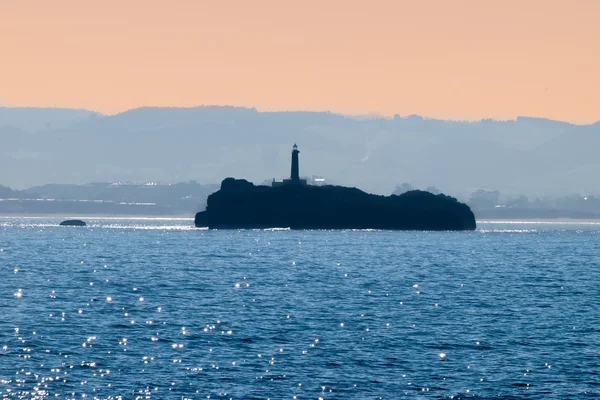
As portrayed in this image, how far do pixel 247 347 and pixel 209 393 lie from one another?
11.4 metres

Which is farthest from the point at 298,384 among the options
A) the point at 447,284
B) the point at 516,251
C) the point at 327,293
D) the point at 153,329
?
the point at 516,251

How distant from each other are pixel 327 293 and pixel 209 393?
1693 inches

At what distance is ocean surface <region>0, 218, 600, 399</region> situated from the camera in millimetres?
40938

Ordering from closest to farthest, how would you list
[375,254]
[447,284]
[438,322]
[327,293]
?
[438,322], [327,293], [447,284], [375,254]

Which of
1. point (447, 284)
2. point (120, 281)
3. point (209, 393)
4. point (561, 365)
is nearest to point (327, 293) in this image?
point (447, 284)

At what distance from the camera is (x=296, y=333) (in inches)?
2205

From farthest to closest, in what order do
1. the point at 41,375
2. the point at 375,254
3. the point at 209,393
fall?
the point at 375,254 < the point at 41,375 < the point at 209,393

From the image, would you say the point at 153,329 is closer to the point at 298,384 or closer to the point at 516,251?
the point at 298,384

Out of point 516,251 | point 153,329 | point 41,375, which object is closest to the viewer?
point 41,375

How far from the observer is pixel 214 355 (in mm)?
48156

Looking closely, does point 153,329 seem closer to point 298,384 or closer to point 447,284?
point 298,384

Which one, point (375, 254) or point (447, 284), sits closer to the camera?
point (447, 284)

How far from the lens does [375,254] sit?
149 meters

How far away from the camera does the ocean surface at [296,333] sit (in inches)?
1612
